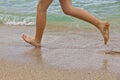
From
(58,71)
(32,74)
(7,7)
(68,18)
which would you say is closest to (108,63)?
(58,71)

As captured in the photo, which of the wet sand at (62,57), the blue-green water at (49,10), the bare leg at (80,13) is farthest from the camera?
the blue-green water at (49,10)

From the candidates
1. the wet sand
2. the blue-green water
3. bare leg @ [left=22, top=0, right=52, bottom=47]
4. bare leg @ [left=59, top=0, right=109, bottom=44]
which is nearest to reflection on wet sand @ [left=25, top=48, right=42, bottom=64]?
the wet sand

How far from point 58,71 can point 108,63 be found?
550 mm

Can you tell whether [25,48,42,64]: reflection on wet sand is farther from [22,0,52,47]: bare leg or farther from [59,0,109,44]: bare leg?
[59,0,109,44]: bare leg

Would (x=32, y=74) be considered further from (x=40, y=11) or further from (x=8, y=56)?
(x=40, y=11)

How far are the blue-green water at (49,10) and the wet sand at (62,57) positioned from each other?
3.83ft

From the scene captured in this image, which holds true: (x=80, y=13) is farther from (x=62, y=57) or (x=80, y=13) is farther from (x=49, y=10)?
(x=49, y=10)

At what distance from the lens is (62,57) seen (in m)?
3.56

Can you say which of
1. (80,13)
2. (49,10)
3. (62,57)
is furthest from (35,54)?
(49,10)

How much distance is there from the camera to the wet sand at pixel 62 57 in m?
3.02

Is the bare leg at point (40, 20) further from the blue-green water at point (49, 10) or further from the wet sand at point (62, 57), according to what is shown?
the blue-green water at point (49, 10)

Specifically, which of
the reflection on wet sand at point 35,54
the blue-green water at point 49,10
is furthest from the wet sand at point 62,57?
the blue-green water at point 49,10

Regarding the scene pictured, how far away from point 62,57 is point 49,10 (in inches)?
138

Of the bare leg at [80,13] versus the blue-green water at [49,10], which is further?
the blue-green water at [49,10]
